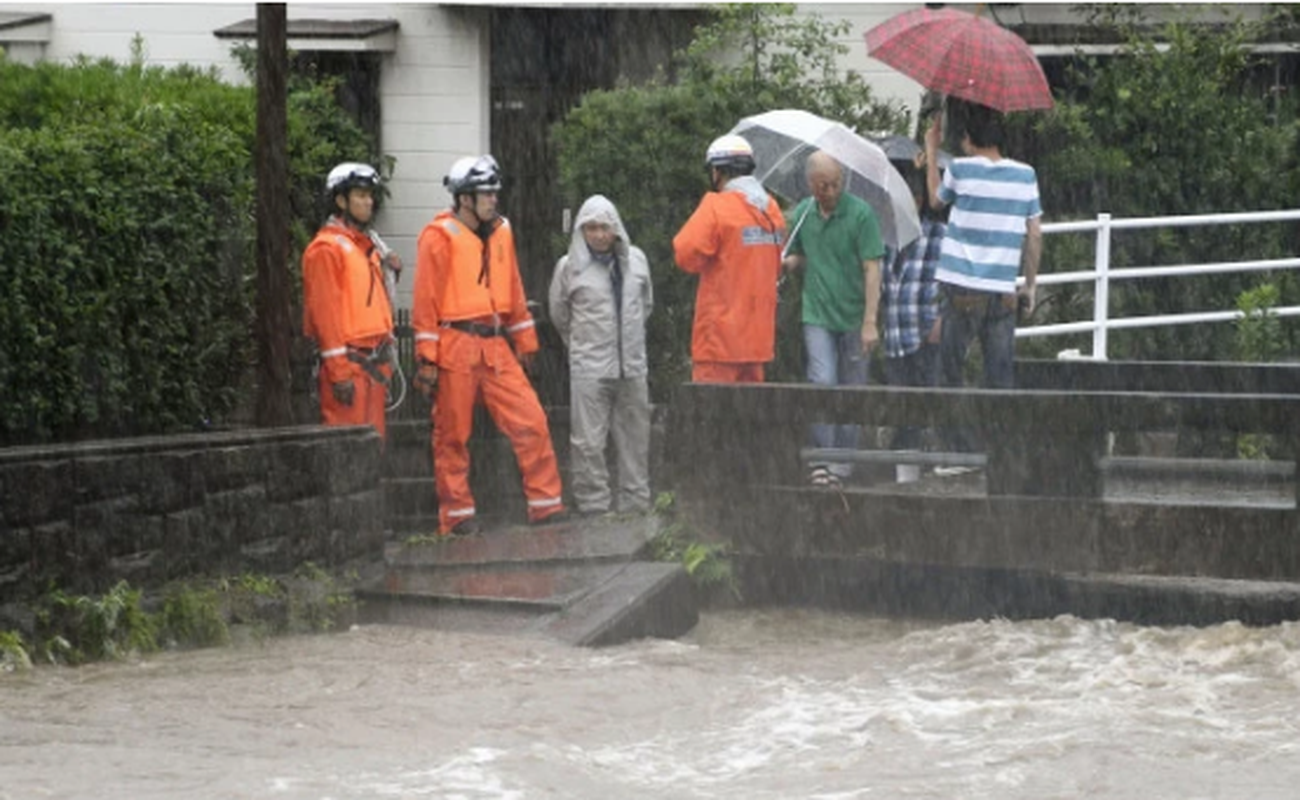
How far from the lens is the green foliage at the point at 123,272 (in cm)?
1088

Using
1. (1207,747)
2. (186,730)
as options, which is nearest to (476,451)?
(186,730)

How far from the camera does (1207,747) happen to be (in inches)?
350

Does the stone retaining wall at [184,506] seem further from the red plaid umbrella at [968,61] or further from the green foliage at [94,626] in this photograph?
the red plaid umbrella at [968,61]

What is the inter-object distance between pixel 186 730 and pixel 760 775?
7.05 ft

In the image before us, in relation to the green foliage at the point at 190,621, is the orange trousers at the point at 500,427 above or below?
above

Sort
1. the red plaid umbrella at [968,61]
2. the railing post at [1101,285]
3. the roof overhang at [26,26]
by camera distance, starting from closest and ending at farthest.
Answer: the red plaid umbrella at [968,61] → the railing post at [1101,285] → the roof overhang at [26,26]

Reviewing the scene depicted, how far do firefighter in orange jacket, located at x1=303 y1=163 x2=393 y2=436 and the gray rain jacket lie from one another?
39.6 inches

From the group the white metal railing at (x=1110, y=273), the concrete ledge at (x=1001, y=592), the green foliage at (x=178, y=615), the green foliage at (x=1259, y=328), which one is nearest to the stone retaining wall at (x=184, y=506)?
the green foliage at (x=178, y=615)

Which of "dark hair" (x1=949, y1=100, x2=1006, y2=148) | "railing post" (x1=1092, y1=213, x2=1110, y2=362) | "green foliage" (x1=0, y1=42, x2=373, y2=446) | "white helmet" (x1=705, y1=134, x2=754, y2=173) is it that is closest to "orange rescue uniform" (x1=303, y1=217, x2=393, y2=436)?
"green foliage" (x1=0, y1=42, x2=373, y2=446)

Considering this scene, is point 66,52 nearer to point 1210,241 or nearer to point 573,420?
point 573,420

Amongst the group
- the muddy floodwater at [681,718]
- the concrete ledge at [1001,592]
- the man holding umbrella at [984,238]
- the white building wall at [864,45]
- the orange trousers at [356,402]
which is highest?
the white building wall at [864,45]

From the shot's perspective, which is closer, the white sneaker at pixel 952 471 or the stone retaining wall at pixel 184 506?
the stone retaining wall at pixel 184 506

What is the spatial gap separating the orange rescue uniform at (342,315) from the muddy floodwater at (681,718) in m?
2.08

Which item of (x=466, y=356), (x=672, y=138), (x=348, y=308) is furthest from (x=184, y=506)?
(x=672, y=138)
